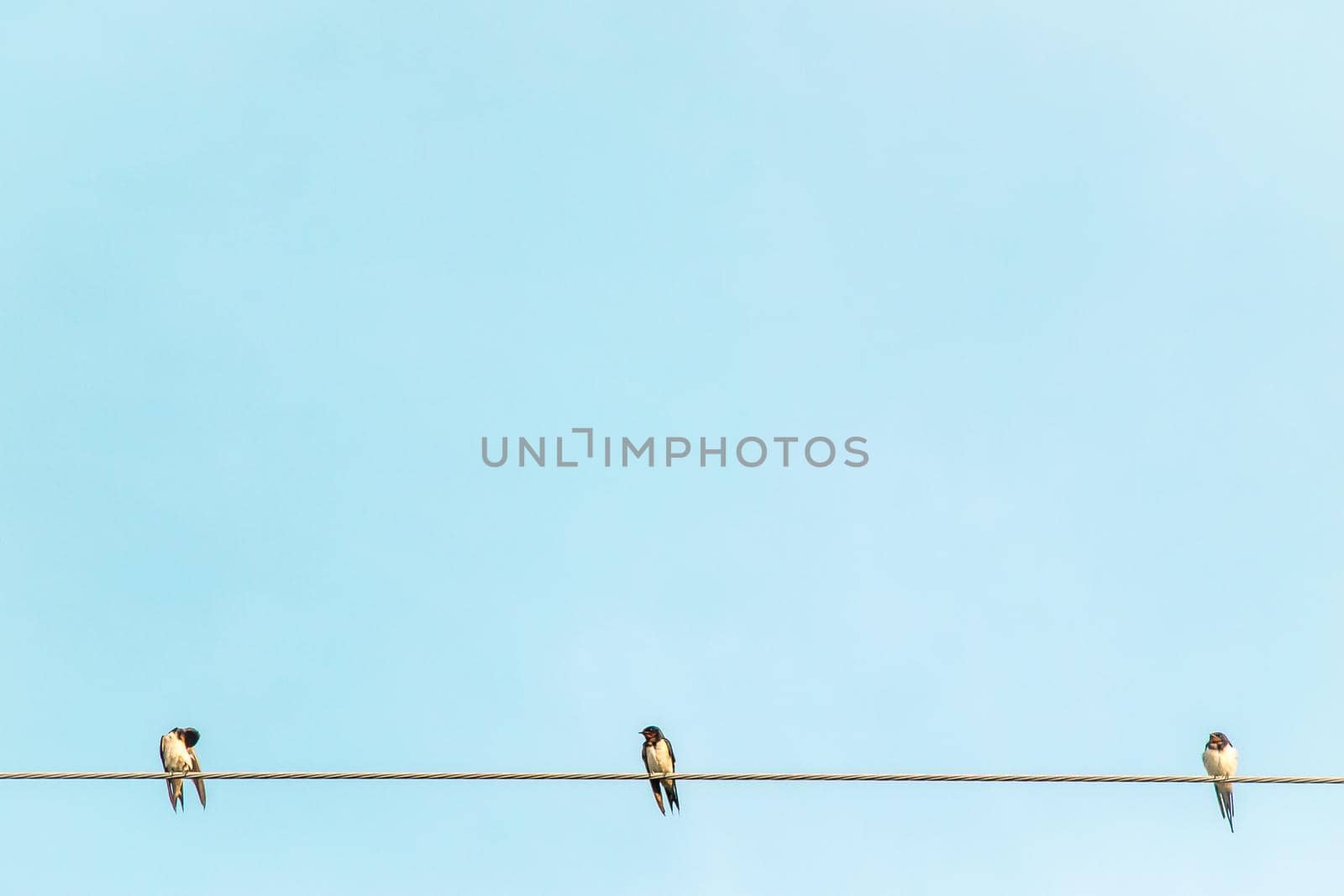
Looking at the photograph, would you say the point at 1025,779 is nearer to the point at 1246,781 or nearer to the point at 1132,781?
the point at 1132,781

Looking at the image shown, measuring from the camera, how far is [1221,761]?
60.5 feet

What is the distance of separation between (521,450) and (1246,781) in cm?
1910

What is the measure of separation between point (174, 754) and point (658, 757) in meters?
4.75

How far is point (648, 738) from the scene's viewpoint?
720 inches

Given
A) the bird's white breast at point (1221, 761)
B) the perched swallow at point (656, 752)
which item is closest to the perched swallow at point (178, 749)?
the perched swallow at point (656, 752)

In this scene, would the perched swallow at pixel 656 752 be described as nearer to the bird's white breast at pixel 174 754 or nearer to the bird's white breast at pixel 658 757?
the bird's white breast at pixel 658 757

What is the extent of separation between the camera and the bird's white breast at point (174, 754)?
1822 cm

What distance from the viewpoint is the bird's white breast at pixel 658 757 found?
18.2 m

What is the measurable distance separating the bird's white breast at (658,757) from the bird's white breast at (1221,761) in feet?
17.6

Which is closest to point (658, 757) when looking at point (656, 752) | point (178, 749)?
point (656, 752)

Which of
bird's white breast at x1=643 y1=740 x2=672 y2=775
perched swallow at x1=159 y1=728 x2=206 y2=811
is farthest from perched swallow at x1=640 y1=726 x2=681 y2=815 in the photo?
perched swallow at x1=159 y1=728 x2=206 y2=811

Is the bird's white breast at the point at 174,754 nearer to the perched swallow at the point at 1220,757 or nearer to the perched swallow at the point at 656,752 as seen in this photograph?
the perched swallow at the point at 656,752

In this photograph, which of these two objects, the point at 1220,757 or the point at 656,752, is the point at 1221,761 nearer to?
the point at 1220,757

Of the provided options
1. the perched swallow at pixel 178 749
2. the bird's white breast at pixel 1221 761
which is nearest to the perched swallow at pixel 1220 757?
the bird's white breast at pixel 1221 761
